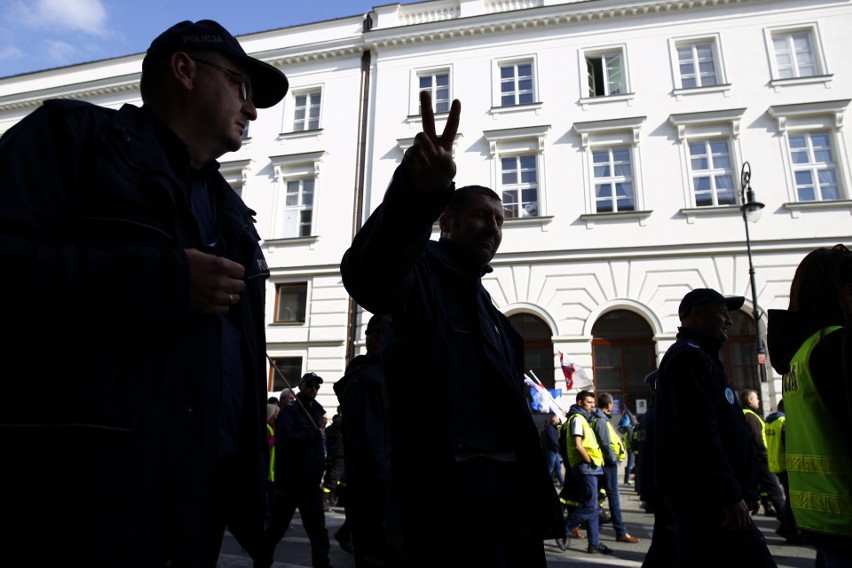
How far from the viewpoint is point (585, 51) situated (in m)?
17.7

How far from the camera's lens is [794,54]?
1630 cm

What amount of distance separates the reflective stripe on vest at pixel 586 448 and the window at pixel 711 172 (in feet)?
34.1

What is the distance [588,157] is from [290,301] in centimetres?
1026

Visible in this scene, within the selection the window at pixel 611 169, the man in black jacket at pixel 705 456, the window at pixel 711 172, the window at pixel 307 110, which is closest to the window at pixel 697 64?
the window at pixel 711 172

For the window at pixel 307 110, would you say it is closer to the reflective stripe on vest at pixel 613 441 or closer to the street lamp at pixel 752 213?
the street lamp at pixel 752 213

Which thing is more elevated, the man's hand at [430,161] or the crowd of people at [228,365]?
the man's hand at [430,161]

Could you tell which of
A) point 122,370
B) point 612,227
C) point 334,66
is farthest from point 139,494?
point 334,66

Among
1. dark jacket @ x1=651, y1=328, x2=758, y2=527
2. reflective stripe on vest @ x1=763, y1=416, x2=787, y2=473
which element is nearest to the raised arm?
dark jacket @ x1=651, y1=328, x2=758, y2=527

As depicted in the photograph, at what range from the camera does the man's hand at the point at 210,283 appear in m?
1.38

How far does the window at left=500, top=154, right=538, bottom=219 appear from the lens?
16766 mm

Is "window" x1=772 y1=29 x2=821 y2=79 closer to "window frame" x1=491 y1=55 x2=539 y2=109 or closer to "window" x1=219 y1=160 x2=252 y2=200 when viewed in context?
"window frame" x1=491 y1=55 x2=539 y2=109

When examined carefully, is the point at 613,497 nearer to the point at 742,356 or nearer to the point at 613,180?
the point at 742,356

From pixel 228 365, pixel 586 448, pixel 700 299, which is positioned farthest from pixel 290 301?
pixel 228 365

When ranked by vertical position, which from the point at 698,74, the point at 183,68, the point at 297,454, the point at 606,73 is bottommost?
the point at 297,454
